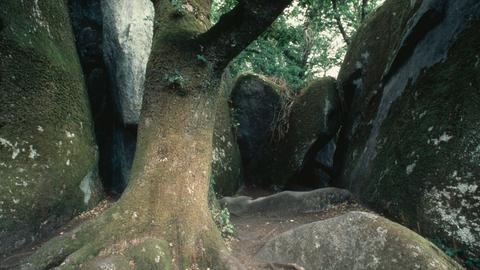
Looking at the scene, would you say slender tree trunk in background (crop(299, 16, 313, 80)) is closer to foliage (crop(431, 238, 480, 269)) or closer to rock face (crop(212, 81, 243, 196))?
rock face (crop(212, 81, 243, 196))

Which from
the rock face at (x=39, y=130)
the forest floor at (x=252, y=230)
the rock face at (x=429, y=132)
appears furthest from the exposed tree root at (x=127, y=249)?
the rock face at (x=429, y=132)

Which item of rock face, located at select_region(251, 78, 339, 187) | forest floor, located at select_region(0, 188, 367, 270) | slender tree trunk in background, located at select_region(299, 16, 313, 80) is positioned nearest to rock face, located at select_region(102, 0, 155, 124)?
forest floor, located at select_region(0, 188, 367, 270)

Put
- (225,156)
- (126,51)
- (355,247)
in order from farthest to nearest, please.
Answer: (225,156)
(126,51)
(355,247)

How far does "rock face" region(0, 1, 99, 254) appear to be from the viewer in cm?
512

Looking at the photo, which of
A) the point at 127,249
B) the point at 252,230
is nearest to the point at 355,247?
the point at 127,249

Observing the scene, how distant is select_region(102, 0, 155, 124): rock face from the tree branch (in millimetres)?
3950

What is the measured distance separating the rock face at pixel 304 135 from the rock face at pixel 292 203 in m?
2.16

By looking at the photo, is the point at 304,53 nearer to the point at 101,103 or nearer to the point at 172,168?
the point at 101,103

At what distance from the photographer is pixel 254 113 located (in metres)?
9.93

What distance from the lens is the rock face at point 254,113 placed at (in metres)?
9.86

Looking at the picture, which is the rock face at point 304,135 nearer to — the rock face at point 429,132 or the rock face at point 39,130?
the rock face at point 429,132

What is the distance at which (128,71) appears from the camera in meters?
7.85

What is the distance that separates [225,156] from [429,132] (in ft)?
14.8

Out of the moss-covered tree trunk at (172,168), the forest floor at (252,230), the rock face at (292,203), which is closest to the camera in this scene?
the moss-covered tree trunk at (172,168)
